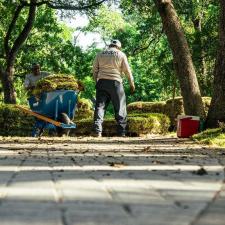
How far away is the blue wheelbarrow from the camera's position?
14.4m

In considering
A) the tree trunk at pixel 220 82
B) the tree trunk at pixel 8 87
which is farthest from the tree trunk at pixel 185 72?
the tree trunk at pixel 8 87

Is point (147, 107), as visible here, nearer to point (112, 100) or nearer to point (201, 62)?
point (201, 62)

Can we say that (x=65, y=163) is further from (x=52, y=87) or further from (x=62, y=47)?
(x=62, y=47)

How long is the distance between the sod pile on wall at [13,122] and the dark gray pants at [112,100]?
21.1ft

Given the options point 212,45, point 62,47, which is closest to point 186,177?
point 212,45

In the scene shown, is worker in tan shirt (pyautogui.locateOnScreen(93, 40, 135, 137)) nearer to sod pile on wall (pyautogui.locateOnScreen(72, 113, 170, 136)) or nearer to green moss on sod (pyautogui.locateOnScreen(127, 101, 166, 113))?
sod pile on wall (pyautogui.locateOnScreen(72, 113, 170, 136))

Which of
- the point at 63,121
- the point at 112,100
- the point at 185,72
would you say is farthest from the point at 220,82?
the point at 63,121

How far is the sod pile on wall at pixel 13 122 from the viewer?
63.4ft

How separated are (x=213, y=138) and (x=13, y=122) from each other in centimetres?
1077

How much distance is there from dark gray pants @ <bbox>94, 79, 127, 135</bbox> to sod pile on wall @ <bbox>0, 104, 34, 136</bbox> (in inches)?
253

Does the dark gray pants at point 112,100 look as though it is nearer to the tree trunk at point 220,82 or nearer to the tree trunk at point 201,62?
the tree trunk at point 220,82

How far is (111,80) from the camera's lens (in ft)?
43.2

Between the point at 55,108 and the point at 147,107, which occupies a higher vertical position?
the point at 147,107

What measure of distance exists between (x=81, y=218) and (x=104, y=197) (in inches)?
26.7
